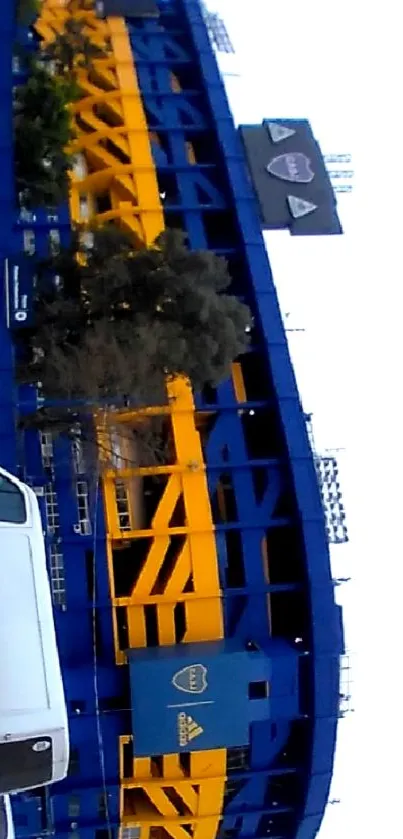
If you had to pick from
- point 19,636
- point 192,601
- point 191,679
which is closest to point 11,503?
point 19,636

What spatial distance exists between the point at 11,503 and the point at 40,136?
12.2 metres

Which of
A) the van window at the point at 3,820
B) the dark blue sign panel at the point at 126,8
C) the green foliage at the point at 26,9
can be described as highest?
the dark blue sign panel at the point at 126,8

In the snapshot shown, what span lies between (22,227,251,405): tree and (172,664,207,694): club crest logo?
19.5 feet

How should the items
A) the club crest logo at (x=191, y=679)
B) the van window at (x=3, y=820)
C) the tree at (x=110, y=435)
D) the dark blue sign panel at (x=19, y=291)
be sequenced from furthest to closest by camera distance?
the club crest logo at (x=191, y=679), the tree at (x=110, y=435), the dark blue sign panel at (x=19, y=291), the van window at (x=3, y=820)

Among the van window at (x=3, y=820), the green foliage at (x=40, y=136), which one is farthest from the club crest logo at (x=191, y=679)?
the green foliage at (x=40, y=136)

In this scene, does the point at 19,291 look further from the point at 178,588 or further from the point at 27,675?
the point at 27,675

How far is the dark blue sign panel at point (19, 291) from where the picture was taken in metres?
19.2

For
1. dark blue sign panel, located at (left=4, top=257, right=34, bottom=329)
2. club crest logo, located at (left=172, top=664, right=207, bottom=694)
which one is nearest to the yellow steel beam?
club crest logo, located at (left=172, top=664, right=207, bottom=694)

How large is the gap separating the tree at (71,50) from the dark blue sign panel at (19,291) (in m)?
9.48

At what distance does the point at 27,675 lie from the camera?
10.4 m

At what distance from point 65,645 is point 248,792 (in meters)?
6.08

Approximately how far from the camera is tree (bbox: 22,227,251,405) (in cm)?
1870

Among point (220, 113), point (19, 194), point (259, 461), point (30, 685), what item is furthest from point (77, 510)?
point (220, 113)

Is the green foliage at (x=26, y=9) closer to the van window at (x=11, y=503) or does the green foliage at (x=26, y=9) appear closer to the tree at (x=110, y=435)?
the tree at (x=110, y=435)
